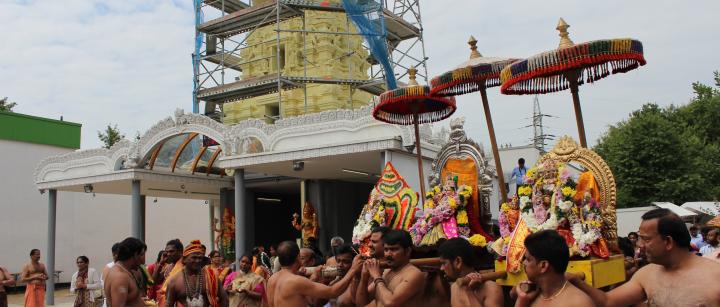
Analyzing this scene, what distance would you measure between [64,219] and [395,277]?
71.0 ft

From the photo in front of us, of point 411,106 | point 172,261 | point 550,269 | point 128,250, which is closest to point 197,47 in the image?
point 411,106

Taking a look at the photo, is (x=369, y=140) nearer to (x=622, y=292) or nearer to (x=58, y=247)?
(x=622, y=292)

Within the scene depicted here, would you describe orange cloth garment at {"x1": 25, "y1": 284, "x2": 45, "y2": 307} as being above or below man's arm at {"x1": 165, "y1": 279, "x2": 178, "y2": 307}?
below

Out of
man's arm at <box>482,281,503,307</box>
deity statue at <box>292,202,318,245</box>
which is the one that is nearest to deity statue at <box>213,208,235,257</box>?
deity statue at <box>292,202,318,245</box>

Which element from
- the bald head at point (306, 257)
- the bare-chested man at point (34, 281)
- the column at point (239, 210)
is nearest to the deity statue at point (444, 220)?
the bald head at point (306, 257)

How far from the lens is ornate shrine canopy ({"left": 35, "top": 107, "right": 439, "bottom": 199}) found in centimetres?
1269

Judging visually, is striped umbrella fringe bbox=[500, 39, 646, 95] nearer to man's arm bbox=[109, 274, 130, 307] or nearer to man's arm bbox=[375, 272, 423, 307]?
man's arm bbox=[375, 272, 423, 307]

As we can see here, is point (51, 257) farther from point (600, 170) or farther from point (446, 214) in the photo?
point (600, 170)

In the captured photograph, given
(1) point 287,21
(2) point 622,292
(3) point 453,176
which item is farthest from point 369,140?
(1) point 287,21

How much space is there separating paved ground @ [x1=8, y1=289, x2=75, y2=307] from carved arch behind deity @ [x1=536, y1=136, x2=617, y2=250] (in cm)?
1526

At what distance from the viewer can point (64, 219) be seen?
23188mm

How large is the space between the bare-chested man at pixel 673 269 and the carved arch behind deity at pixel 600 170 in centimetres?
228

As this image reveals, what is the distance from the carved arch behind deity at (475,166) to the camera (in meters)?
7.19

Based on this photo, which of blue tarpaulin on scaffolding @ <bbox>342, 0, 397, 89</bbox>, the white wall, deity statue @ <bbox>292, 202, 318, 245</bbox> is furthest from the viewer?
the white wall
